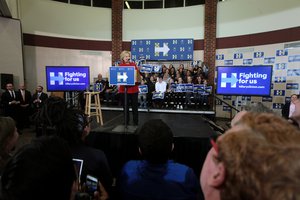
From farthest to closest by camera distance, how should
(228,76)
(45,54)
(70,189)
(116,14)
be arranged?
(116,14)
(45,54)
(228,76)
(70,189)

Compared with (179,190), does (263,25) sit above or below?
above

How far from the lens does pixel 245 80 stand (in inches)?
230

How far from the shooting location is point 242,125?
554mm

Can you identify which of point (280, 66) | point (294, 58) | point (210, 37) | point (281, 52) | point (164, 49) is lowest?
point (280, 66)

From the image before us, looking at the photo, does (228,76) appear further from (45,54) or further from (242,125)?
(45,54)

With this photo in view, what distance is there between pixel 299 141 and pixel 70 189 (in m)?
0.72

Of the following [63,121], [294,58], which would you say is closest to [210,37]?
[294,58]

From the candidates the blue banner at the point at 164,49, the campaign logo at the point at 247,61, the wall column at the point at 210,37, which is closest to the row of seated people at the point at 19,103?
the blue banner at the point at 164,49

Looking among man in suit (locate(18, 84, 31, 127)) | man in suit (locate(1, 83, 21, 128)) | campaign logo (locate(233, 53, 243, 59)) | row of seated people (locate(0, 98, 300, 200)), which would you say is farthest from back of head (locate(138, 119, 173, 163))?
campaign logo (locate(233, 53, 243, 59))

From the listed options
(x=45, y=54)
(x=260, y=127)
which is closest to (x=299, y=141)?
(x=260, y=127)

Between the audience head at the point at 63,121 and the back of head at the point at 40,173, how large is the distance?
66cm

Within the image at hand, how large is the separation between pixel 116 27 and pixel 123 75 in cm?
686

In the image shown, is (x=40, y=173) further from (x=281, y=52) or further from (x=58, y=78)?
(x=281, y=52)

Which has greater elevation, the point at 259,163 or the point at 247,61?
the point at 247,61
